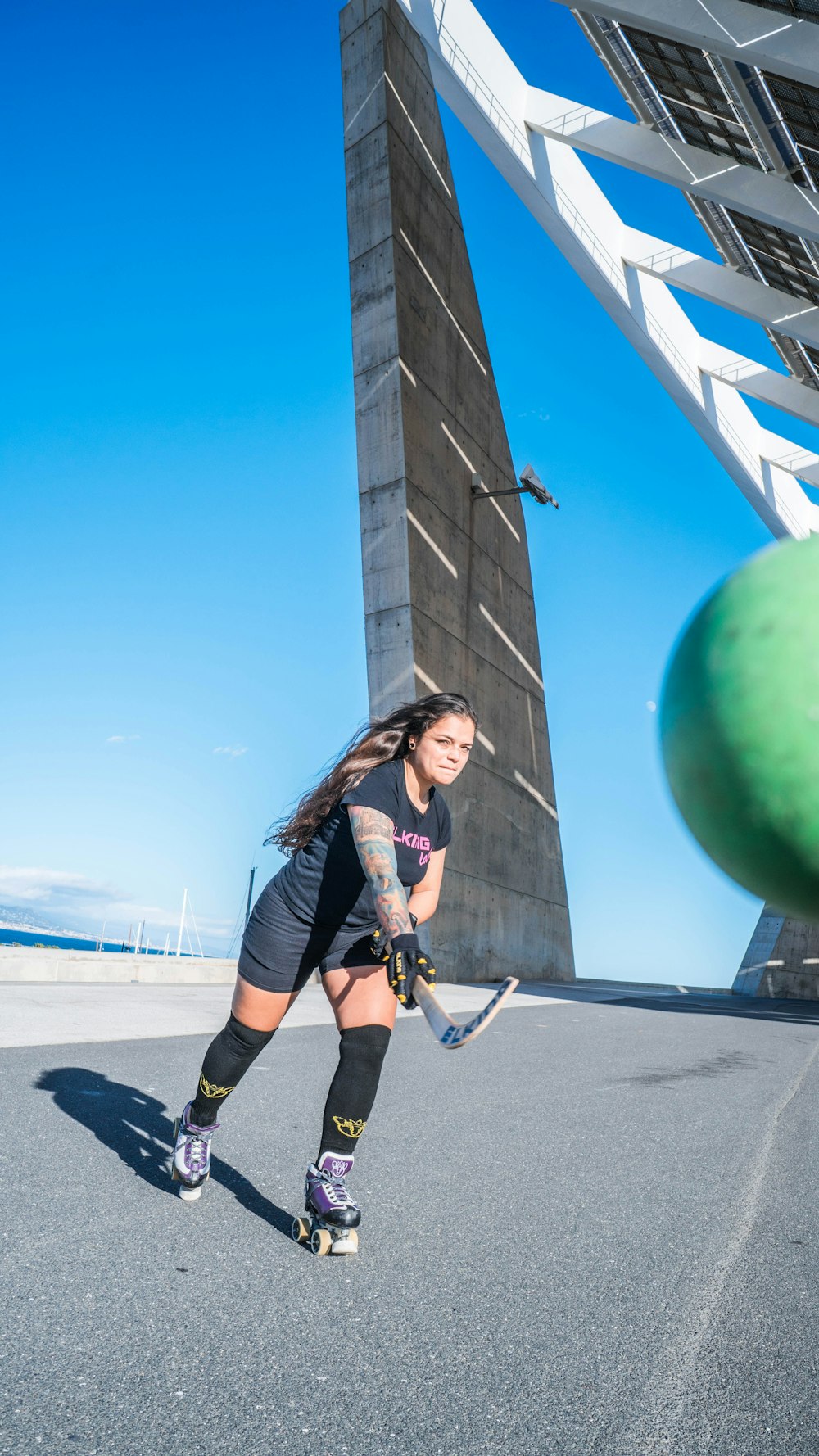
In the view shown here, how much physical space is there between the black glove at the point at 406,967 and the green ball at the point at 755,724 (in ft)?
2.66

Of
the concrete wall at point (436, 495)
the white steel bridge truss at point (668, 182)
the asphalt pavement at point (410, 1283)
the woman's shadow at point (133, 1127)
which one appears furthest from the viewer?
the concrete wall at point (436, 495)

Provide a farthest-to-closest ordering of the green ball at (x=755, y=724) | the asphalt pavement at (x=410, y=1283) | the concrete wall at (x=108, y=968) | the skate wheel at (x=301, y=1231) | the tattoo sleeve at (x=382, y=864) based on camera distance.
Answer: the concrete wall at (x=108, y=968), the skate wheel at (x=301, y=1231), the tattoo sleeve at (x=382, y=864), the asphalt pavement at (x=410, y=1283), the green ball at (x=755, y=724)

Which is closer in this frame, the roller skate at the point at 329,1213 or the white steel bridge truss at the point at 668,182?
the roller skate at the point at 329,1213

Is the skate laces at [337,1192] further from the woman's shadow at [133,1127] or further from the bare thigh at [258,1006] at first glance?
Result: the bare thigh at [258,1006]

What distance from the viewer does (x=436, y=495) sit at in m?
A: 17.9

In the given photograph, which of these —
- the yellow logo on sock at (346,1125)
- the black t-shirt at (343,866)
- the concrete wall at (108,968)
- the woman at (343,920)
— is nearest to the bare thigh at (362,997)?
the woman at (343,920)

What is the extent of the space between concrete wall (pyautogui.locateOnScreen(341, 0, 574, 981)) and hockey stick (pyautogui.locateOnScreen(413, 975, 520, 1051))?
13.7 m

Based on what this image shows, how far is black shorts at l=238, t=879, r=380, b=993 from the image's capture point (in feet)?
9.16

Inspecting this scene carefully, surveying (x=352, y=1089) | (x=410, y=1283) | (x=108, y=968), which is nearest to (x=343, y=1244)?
(x=410, y=1283)

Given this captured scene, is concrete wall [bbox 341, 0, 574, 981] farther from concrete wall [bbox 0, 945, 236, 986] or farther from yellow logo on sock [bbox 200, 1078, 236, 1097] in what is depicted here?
yellow logo on sock [bbox 200, 1078, 236, 1097]

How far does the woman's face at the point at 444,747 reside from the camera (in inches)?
108

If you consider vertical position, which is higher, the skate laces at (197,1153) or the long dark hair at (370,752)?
the long dark hair at (370,752)

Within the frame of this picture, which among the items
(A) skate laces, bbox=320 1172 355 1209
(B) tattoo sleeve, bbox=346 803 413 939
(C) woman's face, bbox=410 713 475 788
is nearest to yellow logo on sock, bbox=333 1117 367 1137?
(A) skate laces, bbox=320 1172 355 1209

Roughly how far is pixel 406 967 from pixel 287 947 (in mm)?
643
